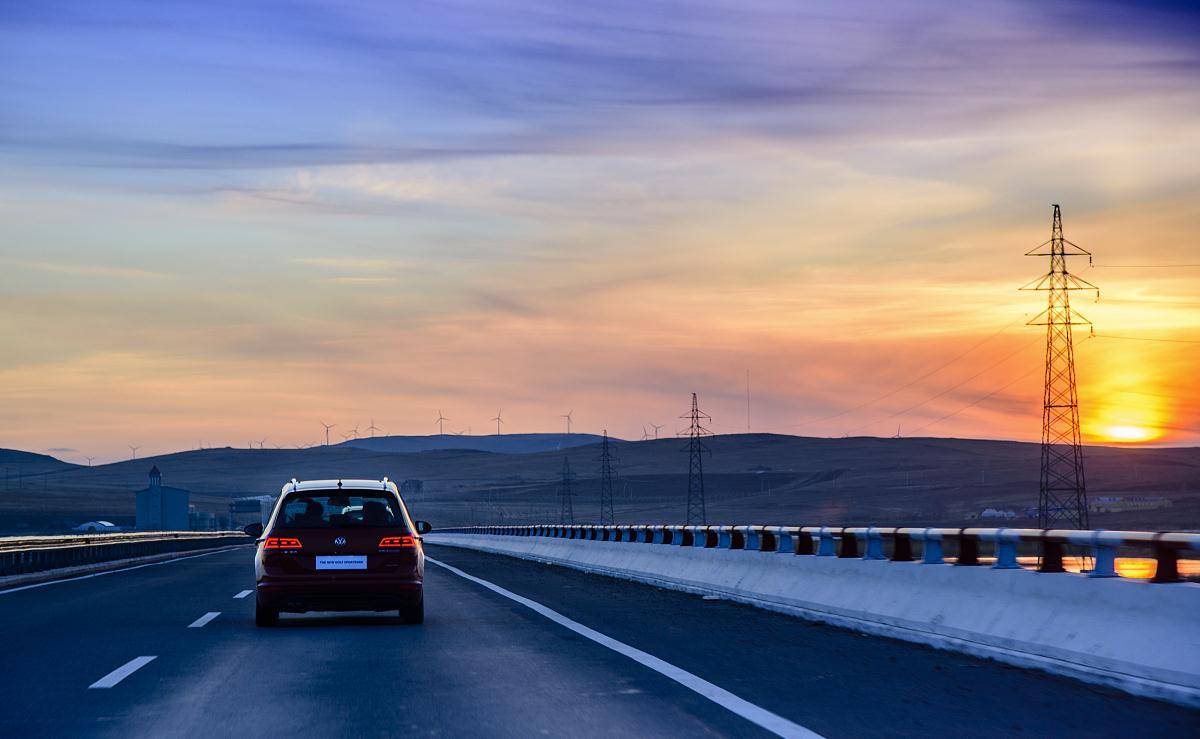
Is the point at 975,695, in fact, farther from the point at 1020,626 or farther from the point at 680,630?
the point at 680,630

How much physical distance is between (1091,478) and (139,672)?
190597 mm

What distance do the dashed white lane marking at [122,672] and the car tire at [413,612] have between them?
3996mm

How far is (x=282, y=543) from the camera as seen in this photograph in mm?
16234

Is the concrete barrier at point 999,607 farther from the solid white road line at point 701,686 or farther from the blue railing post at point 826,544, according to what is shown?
the solid white road line at point 701,686

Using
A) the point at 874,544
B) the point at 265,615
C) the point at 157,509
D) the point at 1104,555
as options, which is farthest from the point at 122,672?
the point at 157,509

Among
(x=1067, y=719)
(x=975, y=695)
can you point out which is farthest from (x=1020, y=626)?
(x=1067, y=719)

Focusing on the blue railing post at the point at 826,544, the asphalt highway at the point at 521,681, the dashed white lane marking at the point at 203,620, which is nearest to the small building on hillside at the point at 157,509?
the dashed white lane marking at the point at 203,620

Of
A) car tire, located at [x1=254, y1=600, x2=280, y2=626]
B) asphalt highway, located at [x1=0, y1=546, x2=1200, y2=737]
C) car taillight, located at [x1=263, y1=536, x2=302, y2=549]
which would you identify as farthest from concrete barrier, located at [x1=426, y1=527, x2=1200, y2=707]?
car tire, located at [x1=254, y1=600, x2=280, y2=626]

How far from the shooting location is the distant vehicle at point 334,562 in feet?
53.1

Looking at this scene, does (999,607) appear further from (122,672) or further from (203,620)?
(203,620)

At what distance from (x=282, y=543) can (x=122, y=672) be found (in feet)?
14.5

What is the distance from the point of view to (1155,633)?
32.2 ft

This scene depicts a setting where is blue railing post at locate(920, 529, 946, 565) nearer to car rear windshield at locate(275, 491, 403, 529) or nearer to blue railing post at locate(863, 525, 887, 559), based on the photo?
blue railing post at locate(863, 525, 887, 559)

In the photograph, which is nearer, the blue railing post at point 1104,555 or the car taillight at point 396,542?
the blue railing post at point 1104,555
